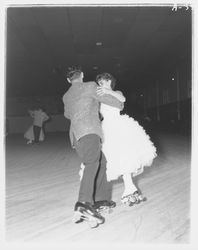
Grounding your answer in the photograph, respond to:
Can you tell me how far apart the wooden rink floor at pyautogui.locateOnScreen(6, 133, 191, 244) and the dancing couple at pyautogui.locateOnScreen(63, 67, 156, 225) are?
157 mm

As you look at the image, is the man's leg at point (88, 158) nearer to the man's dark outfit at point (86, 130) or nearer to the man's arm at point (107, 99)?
the man's dark outfit at point (86, 130)

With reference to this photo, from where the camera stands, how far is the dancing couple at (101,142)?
2650 millimetres

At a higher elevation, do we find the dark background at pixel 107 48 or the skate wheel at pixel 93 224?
the dark background at pixel 107 48

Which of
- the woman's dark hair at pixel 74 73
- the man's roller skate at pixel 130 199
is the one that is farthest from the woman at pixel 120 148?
the woman's dark hair at pixel 74 73

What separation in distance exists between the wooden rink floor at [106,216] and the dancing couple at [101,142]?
0.16 meters

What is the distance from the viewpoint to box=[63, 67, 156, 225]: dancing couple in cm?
265

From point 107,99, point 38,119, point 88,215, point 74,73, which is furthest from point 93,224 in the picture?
point 38,119

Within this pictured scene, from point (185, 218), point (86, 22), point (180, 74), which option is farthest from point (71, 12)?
point (180, 74)

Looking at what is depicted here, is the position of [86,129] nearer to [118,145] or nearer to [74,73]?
[74,73]

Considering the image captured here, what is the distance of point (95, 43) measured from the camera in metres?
11.3

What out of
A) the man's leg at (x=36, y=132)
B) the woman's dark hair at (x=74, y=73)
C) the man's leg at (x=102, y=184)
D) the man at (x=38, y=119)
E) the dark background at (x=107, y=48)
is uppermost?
the dark background at (x=107, y=48)

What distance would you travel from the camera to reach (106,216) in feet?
9.40

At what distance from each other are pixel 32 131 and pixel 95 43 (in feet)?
12.2

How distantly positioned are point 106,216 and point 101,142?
0.64 metres
